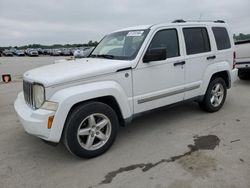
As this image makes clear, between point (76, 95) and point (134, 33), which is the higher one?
point (134, 33)

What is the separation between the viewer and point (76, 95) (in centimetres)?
314

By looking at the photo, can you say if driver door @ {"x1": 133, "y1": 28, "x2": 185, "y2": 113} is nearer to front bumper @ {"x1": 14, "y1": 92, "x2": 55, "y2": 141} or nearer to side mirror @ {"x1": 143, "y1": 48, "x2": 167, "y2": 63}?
side mirror @ {"x1": 143, "y1": 48, "x2": 167, "y2": 63}

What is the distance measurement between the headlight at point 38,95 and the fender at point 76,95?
0.59 feet

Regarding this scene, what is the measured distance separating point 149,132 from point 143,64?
4.28ft

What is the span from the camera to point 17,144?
159 inches

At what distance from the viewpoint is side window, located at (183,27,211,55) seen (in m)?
4.57

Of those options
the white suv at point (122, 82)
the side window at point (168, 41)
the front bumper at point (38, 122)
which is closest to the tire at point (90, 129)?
the white suv at point (122, 82)

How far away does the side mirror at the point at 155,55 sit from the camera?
3.74 metres

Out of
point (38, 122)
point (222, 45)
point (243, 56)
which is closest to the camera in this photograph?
point (38, 122)

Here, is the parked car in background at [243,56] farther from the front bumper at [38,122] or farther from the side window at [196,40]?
the front bumper at [38,122]

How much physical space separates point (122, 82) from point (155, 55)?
0.69m

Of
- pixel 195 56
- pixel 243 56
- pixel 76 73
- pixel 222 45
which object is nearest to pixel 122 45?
pixel 76 73

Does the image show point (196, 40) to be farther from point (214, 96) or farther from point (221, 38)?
point (214, 96)

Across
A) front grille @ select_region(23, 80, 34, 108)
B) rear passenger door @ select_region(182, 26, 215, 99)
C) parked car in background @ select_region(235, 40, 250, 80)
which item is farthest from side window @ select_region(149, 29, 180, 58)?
parked car in background @ select_region(235, 40, 250, 80)
